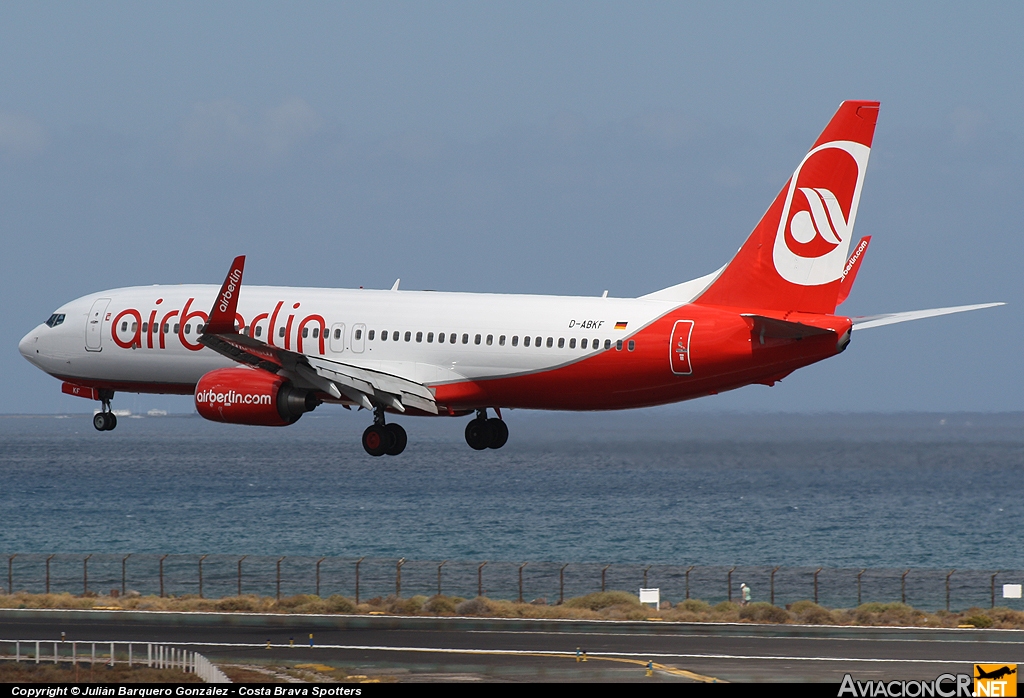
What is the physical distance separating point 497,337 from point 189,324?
12.2 m

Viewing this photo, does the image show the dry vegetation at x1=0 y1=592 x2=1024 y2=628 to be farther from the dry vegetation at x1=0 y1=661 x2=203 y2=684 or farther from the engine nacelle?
the dry vegetation at x1=0 y1=661 x2=203 y2=684

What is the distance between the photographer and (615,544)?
150 meters

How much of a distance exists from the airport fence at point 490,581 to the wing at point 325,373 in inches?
1895

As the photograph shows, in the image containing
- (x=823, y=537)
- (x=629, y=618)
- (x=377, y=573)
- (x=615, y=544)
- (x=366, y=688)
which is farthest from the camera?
(x=823, y=537)

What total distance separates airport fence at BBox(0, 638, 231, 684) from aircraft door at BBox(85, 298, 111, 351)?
37.5 ft

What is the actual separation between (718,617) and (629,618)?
5356 millimetres

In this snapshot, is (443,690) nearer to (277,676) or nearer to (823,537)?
(277,676)

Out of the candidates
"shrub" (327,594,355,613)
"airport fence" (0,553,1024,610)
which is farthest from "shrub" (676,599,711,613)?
"shrub" (327,594,355,613)

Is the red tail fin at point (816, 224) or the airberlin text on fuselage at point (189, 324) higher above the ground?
the red tail fin at point (816, 224)

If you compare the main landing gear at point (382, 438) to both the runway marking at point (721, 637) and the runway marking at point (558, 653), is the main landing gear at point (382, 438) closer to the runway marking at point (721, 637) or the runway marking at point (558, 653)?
the runway marking at point (558, 653)

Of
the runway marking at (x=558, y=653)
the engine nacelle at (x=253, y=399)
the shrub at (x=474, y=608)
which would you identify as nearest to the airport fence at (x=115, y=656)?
the runway marking at (x=558, y=653)

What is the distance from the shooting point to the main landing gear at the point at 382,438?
5147 cm

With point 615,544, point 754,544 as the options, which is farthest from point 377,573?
point 754,544

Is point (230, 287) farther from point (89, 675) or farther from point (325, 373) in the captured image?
point (89, 675)
